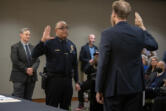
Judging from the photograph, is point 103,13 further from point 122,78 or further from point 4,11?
point 122,78

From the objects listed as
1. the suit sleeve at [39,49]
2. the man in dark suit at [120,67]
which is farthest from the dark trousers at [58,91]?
the man in dark suit at [120,67]

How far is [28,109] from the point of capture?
1.88 metres

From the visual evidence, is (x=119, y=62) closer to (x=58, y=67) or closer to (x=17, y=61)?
(x=58, y=67)

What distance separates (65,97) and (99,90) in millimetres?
1268

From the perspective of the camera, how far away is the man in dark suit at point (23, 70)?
4.88 metres

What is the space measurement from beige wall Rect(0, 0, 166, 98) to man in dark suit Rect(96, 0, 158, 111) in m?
5.31

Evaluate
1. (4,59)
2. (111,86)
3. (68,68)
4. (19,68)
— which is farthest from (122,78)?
(4,59)

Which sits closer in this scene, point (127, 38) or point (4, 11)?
point (127, 38)

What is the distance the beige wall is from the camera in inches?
292

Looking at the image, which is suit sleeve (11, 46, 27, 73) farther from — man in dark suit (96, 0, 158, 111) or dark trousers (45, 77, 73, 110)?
man in dark suit (96, 0, 158, 111)

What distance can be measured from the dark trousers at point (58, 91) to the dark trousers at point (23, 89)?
1264 mm

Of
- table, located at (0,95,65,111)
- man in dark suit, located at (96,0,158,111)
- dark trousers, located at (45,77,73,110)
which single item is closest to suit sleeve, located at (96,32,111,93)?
man in dark suit, located at (96,0,158,111)

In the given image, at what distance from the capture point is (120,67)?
7.97ft

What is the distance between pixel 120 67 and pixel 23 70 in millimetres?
2795
